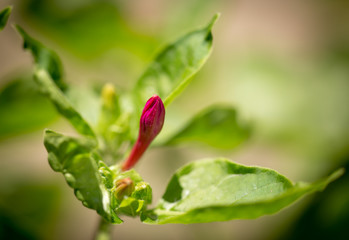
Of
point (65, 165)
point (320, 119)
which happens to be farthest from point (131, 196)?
point (320, 119)

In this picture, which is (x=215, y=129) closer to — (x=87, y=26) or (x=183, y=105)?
(x=183, y=105)

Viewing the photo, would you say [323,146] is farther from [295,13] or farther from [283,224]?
[295,13]

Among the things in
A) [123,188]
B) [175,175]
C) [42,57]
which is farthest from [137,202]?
[42,57]

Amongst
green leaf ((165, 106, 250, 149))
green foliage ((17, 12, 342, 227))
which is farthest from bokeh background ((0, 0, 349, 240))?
green foliage ((17, 12, 342, 227))

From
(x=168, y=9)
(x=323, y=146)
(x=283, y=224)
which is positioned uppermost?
(x=168, y=9)

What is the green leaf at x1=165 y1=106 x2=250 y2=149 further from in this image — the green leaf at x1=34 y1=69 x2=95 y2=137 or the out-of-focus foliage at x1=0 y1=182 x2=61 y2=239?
the out-of-focus foliage at x1=0 y1=182 x2=61 y2=239
